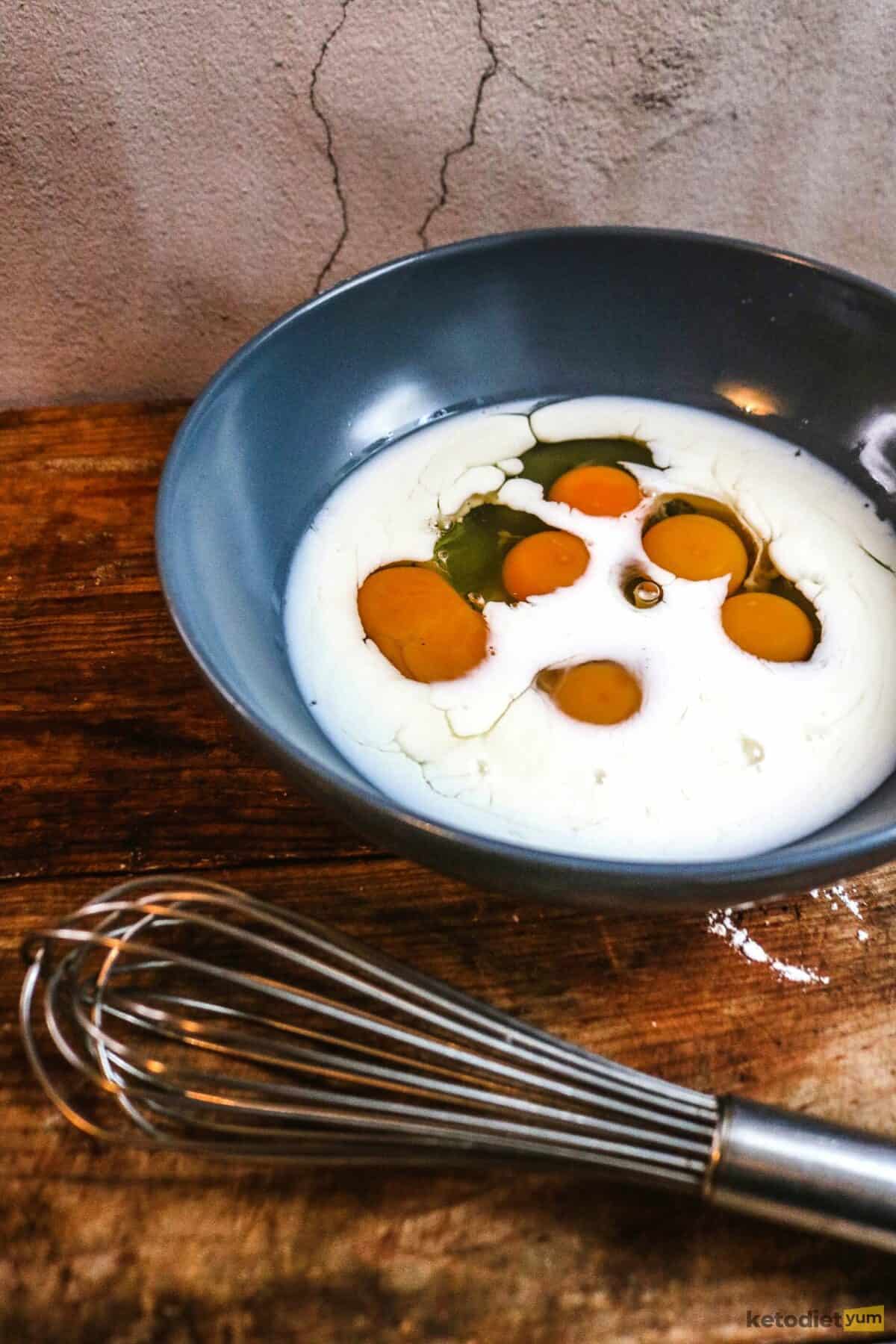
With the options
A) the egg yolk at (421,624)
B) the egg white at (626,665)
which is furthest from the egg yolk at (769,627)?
the egg yolk at (421,624)

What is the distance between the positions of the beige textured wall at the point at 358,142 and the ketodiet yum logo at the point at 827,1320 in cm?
112

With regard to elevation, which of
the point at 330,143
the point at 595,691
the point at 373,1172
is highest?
the point at 330,143

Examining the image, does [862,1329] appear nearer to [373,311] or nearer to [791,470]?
[791,470]

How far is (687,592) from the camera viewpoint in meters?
1.01

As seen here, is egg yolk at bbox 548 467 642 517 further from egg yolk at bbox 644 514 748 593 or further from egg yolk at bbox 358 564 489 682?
egg yolk at bbox 358 564 489 682

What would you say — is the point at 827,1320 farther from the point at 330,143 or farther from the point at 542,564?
the point at 330,143

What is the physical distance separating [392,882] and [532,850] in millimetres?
214

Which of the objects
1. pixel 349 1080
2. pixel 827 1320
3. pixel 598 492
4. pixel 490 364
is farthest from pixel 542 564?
pixel 827 1320

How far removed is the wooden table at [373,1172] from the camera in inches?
25.3

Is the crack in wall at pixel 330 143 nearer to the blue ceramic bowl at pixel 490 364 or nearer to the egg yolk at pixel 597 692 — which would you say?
the blue ceramic bowl at pixel 490 364

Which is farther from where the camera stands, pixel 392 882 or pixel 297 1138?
pixel 392 882

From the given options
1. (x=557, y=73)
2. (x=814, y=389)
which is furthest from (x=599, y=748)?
(x=557, y=73)

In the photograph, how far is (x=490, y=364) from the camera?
117cm

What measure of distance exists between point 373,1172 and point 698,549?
63cm
